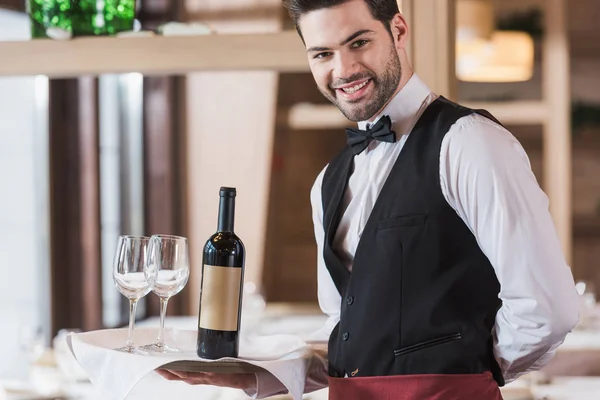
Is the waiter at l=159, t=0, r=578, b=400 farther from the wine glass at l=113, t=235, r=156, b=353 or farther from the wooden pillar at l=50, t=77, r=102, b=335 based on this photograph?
the wooden pillar at l=50, t=77, r=102, b=335

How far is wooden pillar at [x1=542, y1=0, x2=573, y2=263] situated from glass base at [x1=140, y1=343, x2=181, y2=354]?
4207 millimetres

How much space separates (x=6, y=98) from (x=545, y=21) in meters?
3.49

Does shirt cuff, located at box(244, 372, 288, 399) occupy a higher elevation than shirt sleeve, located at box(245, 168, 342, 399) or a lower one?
lower

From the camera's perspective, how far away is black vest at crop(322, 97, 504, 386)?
5.28ft

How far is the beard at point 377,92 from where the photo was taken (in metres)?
1.72

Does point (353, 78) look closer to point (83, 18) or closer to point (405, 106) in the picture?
point (405, 106)

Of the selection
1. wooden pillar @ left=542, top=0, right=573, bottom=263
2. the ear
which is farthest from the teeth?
wooden pillar @ left=542, top=0, right=573, bottom=263

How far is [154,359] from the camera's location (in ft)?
5.28

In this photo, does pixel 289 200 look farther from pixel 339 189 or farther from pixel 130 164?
pixel 339 189

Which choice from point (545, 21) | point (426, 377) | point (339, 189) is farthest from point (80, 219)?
point (545, 21)

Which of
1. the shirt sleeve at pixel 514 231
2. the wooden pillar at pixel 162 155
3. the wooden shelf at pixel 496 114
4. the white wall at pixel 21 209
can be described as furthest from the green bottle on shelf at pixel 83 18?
the wooden shelf at pixel 496 114

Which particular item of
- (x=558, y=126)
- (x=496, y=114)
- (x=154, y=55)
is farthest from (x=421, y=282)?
(x=558, y=126)

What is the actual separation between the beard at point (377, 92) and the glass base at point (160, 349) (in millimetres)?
573

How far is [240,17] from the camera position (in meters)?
4.60
